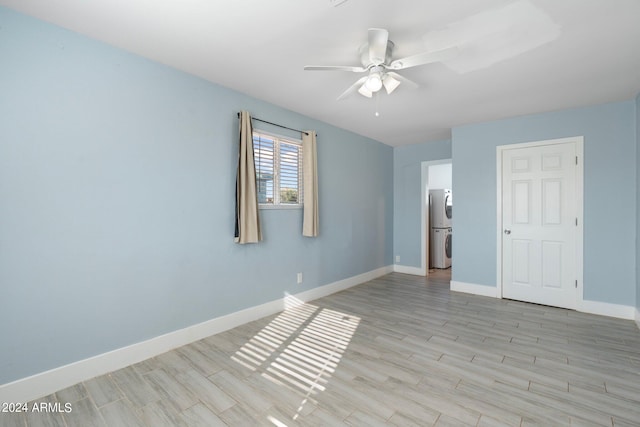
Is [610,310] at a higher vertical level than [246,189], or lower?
lower

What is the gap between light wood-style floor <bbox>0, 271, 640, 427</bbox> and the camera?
70.5 inches

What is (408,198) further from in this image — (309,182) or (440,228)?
(309,182)

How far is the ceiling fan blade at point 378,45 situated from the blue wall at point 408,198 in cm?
373

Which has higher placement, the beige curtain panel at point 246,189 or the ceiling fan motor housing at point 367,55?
the ceiling fan motor housing at point 367,55

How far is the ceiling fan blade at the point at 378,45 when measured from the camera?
190 cm

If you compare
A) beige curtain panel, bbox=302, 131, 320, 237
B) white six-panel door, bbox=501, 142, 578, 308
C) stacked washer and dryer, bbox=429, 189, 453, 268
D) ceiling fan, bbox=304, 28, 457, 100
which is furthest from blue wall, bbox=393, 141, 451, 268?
ceiling fan, bbox=304, 28, 457, 100

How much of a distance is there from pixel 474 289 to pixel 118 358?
14.7ft

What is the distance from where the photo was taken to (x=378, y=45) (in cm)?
203

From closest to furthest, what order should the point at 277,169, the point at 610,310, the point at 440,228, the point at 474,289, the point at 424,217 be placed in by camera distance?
the point at 610,310 < the point at 277,169 < the point at 474,289 < the point at 424,217 < the point at 440,228

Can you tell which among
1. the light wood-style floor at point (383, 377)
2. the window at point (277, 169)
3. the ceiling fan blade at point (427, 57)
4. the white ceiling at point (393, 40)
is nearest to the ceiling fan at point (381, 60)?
the ceiling fan blade at point (427, 57)

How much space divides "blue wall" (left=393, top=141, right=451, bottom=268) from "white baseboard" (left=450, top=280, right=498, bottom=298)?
1161mm

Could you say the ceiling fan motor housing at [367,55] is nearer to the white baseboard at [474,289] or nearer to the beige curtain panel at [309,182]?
the beige curtain panel at [309,182]

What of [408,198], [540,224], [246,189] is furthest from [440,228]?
[246,189]

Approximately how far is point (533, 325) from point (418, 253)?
2.55 metres
